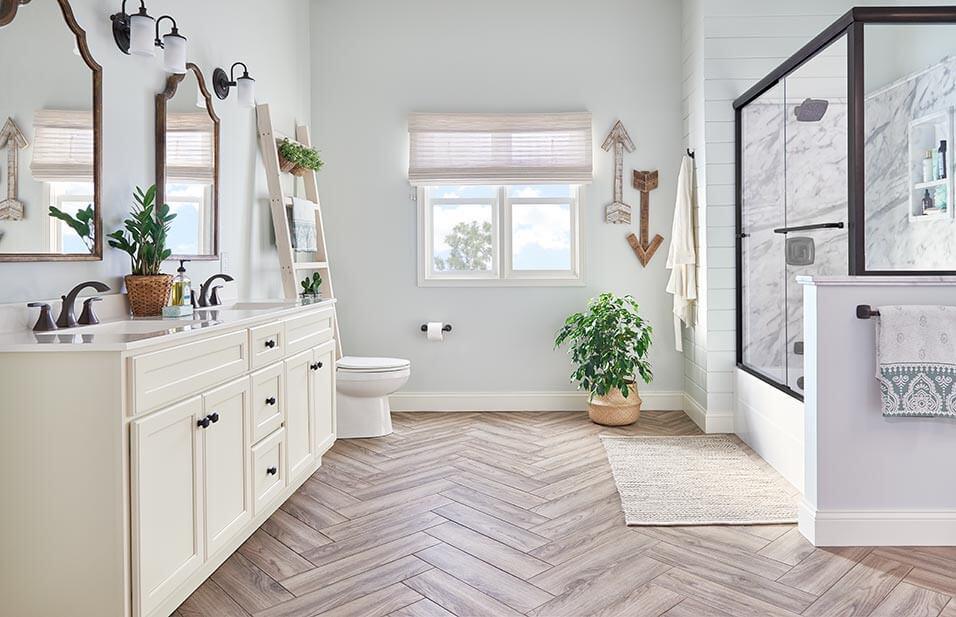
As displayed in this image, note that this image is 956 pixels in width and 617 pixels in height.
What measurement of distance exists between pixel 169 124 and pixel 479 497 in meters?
2.08

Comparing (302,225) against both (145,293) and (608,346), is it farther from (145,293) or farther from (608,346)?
(608,346)

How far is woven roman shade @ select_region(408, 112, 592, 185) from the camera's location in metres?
4.63

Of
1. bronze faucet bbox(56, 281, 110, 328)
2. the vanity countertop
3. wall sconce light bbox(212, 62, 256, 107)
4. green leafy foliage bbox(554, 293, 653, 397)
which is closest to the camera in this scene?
the vanity countertop

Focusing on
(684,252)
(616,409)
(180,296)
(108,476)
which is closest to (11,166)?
(180,296)

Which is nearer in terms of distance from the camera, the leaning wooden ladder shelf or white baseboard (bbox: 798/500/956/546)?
white baseboard (bbox: 798/500/956/546)

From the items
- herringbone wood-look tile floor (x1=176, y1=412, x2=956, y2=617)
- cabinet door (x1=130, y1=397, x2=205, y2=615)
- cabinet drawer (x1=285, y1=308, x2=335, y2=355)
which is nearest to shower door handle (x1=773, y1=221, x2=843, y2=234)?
herringbone wood-look tile floor (x1=176, y1=412, x2=956, y2=617)

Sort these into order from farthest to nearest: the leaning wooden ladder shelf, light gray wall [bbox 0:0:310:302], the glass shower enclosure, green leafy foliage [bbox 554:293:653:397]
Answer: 1. green leafy foliage [bbox 554:293:653:397]
2. the leaning wooden ladder shelf
3. the glass shower enclosure
4. light gray wall [bbox 0:0:310:302]

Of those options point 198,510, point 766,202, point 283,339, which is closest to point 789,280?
point 766,202

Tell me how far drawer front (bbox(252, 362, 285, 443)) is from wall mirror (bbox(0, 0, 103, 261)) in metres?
0.71

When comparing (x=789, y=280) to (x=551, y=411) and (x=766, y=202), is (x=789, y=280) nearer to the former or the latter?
(x=766, y=202)

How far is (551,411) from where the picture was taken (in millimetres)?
4750

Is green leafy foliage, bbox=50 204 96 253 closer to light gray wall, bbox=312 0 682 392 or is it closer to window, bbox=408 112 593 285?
light gray wall, bbox=312 0 682 392

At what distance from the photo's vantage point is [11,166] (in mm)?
2002

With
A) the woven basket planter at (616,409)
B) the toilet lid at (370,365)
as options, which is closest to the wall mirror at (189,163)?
the toilet lid at (370,365)
